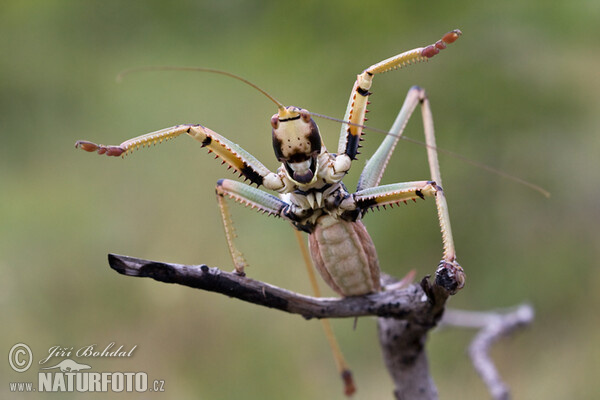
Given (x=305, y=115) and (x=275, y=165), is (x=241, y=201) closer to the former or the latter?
(x=305, y=115)

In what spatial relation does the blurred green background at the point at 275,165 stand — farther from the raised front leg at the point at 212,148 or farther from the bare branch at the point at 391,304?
the raised front leg at the point at 212,148

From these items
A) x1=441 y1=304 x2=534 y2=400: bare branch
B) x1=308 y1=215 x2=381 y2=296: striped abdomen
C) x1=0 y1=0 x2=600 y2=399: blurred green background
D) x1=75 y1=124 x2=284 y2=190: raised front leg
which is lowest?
x1=441 y1=304 x2=534 y2=400: bare branch

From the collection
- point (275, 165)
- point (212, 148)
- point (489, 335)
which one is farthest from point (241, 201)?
point (275, 165)

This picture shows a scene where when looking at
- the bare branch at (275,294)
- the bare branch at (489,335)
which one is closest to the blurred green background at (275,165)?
the bare branch at (489,335)

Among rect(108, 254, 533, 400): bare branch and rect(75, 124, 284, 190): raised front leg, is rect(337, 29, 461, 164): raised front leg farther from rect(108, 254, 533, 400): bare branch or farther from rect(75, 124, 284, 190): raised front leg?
rect(108, 254, 533, 400): bare branch

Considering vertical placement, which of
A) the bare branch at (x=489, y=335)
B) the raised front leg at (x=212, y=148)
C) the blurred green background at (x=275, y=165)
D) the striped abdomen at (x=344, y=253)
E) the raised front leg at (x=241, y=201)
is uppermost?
the blurred green background at (x=275, y=165)

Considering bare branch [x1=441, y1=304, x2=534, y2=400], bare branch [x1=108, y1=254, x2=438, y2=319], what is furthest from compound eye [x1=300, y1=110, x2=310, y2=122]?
bare branch [x1=441, y1=304, x2=534, y2=400]
